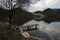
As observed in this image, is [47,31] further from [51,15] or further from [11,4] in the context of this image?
[11,4]

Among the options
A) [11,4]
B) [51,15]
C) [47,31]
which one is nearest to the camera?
[11,4]

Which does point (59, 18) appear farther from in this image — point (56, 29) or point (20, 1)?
point (20, 1)

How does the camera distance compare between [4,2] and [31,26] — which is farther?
[31,26]

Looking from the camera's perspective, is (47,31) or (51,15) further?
(51,15)

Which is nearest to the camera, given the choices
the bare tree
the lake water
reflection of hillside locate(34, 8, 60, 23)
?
the bare tree

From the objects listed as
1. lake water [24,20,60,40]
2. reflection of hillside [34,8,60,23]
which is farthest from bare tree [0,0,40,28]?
reflection of hillside [34,8,60,23]

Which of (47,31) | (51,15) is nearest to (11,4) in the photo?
(47,31)

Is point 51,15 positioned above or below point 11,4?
below

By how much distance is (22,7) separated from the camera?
8.51 metres

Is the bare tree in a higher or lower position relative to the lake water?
higher

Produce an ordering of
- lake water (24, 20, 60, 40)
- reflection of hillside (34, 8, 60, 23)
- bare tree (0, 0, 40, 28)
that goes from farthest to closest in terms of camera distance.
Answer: reflection of hillside (34, 8, 60, 23), lake water (24, 20, 60, 40), bare tree (0, 0, 40, 28)

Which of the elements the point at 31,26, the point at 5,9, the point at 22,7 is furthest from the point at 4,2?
the point at 31,26

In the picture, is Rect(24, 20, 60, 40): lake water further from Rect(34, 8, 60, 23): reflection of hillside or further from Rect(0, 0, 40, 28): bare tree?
Rect(0, 0, 40, 28): bare tree

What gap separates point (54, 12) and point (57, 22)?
78 centimetres
